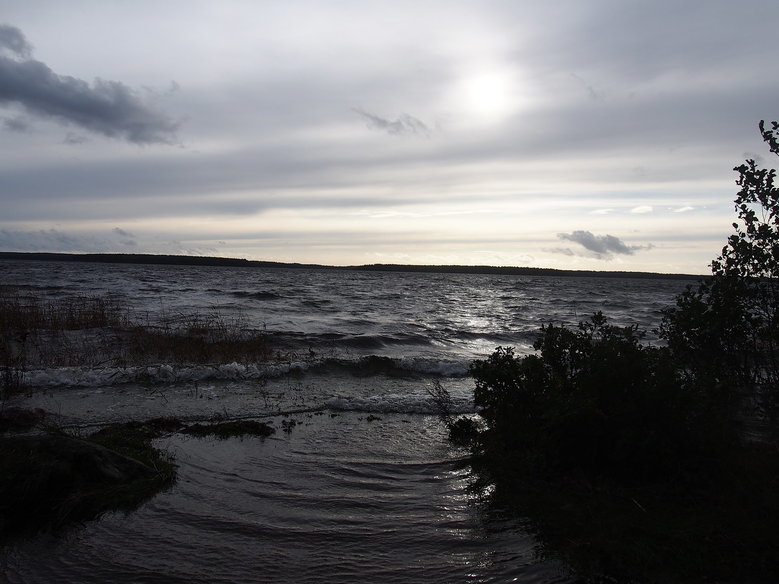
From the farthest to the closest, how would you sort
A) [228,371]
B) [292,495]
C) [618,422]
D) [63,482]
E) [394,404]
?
[228,371]
[394,404]
[292,495]
[618,422]
[63,482]

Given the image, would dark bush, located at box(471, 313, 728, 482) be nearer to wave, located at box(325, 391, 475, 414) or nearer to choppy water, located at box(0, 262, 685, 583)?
choppy water, located at box(0, 262, 685, 583)

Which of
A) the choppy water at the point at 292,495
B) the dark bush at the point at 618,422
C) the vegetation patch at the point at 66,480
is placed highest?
the dark bush at the point at 618,422

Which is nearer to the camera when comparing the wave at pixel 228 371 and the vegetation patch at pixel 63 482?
the vegetation patch at pixel 63 482

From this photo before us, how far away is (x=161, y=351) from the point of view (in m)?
14.7

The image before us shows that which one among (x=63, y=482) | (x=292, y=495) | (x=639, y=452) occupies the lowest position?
(x=292, y=495)

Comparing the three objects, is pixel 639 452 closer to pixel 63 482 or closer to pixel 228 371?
pixel 63 482

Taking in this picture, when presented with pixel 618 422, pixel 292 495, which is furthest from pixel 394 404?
pixel 618 422

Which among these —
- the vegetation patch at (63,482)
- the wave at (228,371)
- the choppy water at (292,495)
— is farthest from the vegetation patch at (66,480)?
the wave at (228,371)

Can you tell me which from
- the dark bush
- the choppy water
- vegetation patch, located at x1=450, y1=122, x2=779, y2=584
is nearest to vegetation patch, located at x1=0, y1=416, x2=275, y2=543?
the choppy water

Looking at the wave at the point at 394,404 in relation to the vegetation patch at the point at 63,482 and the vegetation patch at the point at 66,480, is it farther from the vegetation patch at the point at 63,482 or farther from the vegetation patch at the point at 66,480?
the vegetation patch at the point at 63,482

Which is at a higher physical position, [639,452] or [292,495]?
[639,452]

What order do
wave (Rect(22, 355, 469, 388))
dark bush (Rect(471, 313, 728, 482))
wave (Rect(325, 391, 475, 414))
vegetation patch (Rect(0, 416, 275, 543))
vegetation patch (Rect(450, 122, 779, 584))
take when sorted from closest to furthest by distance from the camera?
vegetation patch (Rect(450, 122, 779, 584)) → vegetation patch (Rect(0, 416, 275, 543)) → dark bush (Rect(471, 313, 728, 482)) → wave (Rect(325, 391, 475, 414)) → wave (Rect(22, 355, 469, 388))

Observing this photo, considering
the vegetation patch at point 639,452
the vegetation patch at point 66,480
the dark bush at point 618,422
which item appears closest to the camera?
the vegetation patch at point 639,452

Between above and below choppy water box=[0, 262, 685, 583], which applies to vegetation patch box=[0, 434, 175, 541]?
above
